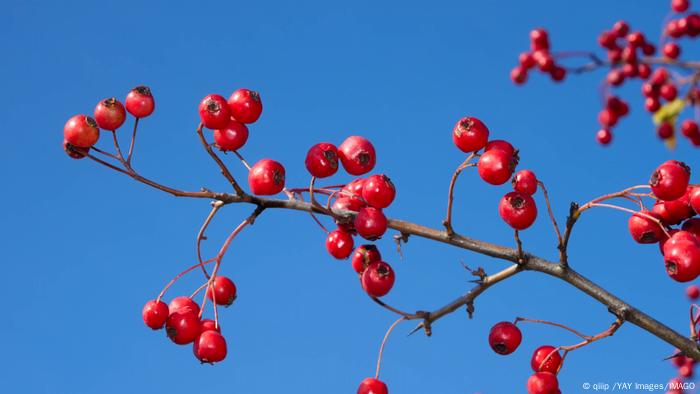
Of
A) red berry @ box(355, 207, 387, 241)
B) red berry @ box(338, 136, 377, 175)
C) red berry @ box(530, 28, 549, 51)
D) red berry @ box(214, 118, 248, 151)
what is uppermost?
red berry @ box(530, 28, 549, 51)

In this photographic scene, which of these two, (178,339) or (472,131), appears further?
(178,339)

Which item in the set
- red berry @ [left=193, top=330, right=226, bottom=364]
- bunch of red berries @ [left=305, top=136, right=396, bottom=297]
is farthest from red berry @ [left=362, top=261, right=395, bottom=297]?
red berry @ [left=193, top=330, right=226, bottom=364]

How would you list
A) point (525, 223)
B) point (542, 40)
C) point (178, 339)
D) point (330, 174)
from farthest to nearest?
point (542, 40)
point (178, 339)
point (330, 174)
point (525, 223)

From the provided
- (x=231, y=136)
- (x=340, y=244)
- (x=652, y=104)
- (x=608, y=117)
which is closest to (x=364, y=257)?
(x=340, y=244)

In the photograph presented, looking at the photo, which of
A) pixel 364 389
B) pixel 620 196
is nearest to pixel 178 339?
pixel 364 389

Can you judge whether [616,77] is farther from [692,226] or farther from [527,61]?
[692,226]

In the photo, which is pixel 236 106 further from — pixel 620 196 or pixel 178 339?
pixel 620 196

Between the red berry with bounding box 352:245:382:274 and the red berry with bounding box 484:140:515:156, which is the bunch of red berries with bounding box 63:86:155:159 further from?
the red berry with bounding box 484:140:515:156
